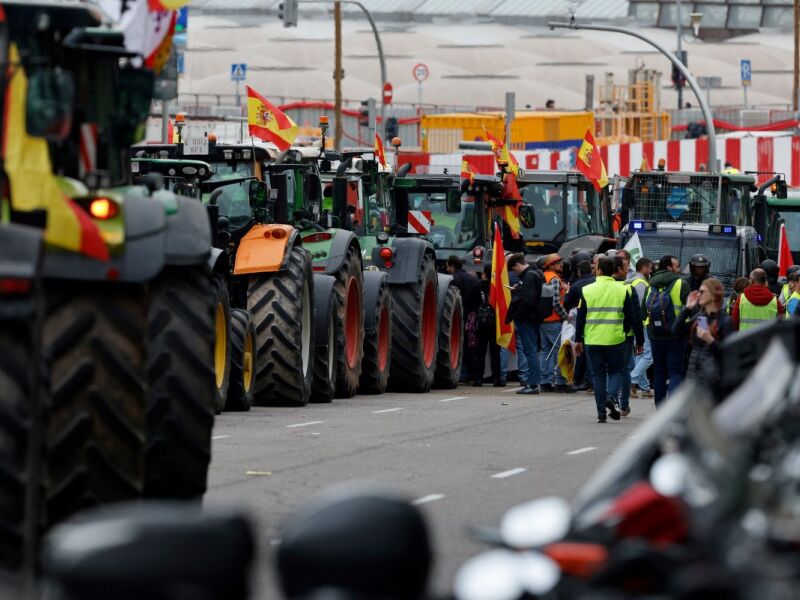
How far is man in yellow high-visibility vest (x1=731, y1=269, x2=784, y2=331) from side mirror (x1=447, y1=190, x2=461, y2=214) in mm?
8031

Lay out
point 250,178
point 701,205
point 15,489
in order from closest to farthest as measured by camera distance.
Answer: point 15,489
point 250,178
point 701,205

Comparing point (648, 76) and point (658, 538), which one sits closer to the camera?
point (658, 538)

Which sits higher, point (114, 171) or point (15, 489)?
point (114, 171)

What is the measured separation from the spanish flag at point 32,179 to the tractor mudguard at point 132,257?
2.7 inches

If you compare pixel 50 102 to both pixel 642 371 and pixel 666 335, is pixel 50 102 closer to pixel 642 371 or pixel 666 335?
pixel 666 335

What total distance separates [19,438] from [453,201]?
21.1 metres

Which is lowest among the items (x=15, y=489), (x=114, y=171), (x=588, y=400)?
(x=588, y=400)

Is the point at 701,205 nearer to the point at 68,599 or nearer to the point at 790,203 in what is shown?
the point at 790,203

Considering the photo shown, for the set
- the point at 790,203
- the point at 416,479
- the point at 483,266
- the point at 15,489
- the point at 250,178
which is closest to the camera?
the point at 15,489

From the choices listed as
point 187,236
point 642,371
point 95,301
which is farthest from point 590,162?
point 95,301

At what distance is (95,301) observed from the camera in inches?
364

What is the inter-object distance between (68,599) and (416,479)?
9563mm

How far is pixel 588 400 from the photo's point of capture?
24.1 meters

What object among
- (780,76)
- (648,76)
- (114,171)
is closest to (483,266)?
(114,171)
